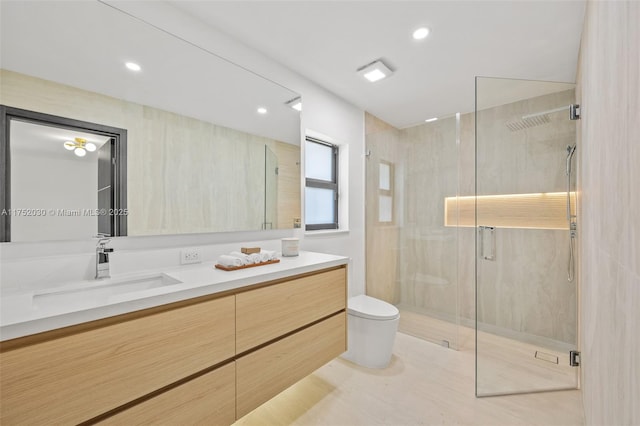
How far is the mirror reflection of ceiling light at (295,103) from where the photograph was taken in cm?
219

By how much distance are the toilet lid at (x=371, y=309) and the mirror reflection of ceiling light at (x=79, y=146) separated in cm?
196

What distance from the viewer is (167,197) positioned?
1.52 m

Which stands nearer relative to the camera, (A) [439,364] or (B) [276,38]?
(B) [276,38]

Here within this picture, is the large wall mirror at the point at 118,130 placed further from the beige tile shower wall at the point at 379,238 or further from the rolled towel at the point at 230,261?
the beige tile shower wall at the point at 379,238

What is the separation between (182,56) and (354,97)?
5.38ft

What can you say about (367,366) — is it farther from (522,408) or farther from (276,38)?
(276,38)

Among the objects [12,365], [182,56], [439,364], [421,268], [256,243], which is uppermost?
[182,56]

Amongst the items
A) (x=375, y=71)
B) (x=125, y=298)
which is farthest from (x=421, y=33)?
(x=125, y=298)

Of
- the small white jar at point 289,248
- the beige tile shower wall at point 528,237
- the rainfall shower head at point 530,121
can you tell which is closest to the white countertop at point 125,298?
the small white jar at point 289,248

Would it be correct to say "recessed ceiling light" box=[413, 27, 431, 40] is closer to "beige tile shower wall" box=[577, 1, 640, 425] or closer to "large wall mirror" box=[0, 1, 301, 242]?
"beige tile shower wall" box=[577, 1, 640, 425]

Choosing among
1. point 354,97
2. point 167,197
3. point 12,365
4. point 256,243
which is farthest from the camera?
point 354,97

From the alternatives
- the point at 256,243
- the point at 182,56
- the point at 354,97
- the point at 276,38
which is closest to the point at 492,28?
the point at 354,97

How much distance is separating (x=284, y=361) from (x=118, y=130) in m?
1.48

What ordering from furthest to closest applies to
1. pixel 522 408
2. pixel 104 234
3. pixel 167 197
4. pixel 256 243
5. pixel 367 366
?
pixel 367 366 → pixel 256 243 → pixel 522 408 → pixel 167 197 → pixel 104 234
